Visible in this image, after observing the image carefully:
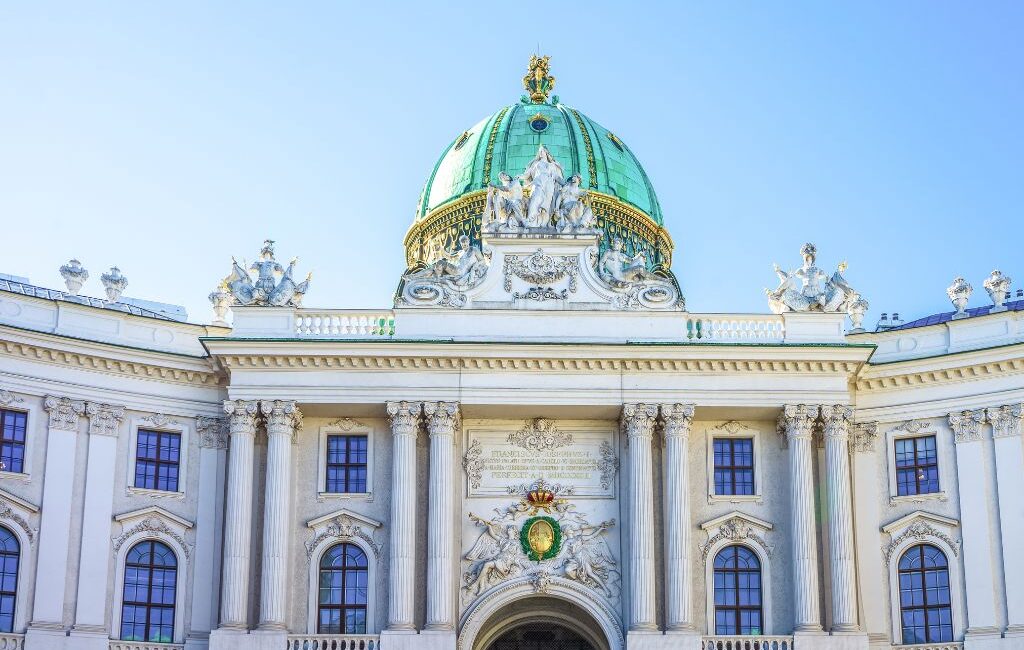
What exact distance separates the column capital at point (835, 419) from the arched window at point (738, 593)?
3889 millimetres

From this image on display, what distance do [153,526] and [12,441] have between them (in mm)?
4288

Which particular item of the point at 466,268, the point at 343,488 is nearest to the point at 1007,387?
the point at 466,268

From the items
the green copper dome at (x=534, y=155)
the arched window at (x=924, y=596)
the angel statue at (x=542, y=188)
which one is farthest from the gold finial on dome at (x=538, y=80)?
the arched window at (x=924, y=596)

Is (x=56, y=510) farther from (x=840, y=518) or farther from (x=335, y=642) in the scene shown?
(x=840, y=518)

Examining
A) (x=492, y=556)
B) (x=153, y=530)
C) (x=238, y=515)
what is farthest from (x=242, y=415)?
(x=492, y=556)

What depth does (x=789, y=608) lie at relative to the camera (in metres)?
43.6

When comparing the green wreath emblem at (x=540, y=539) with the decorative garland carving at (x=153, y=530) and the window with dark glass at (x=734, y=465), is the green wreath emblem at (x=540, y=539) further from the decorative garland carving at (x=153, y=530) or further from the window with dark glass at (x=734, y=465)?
the decorative garland carving at (x=153, y=530)

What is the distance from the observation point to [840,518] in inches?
1705

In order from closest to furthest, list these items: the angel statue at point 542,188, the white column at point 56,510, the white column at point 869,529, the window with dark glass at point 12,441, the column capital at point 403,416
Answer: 1. the white column at point 56,510
2. the window with dark glass at point 12,441
3. the white column at point 869,529
4. the column capital at point 403,416
5. the angel statue at point 542,188

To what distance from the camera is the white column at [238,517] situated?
139 ft

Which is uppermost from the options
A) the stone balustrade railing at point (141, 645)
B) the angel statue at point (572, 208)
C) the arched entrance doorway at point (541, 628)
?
the angel statue at point (572, 208)

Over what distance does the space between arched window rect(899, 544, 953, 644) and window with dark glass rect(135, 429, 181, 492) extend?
1980cm

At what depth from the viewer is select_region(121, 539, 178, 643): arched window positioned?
43344 millimetres

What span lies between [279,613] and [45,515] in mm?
6560
